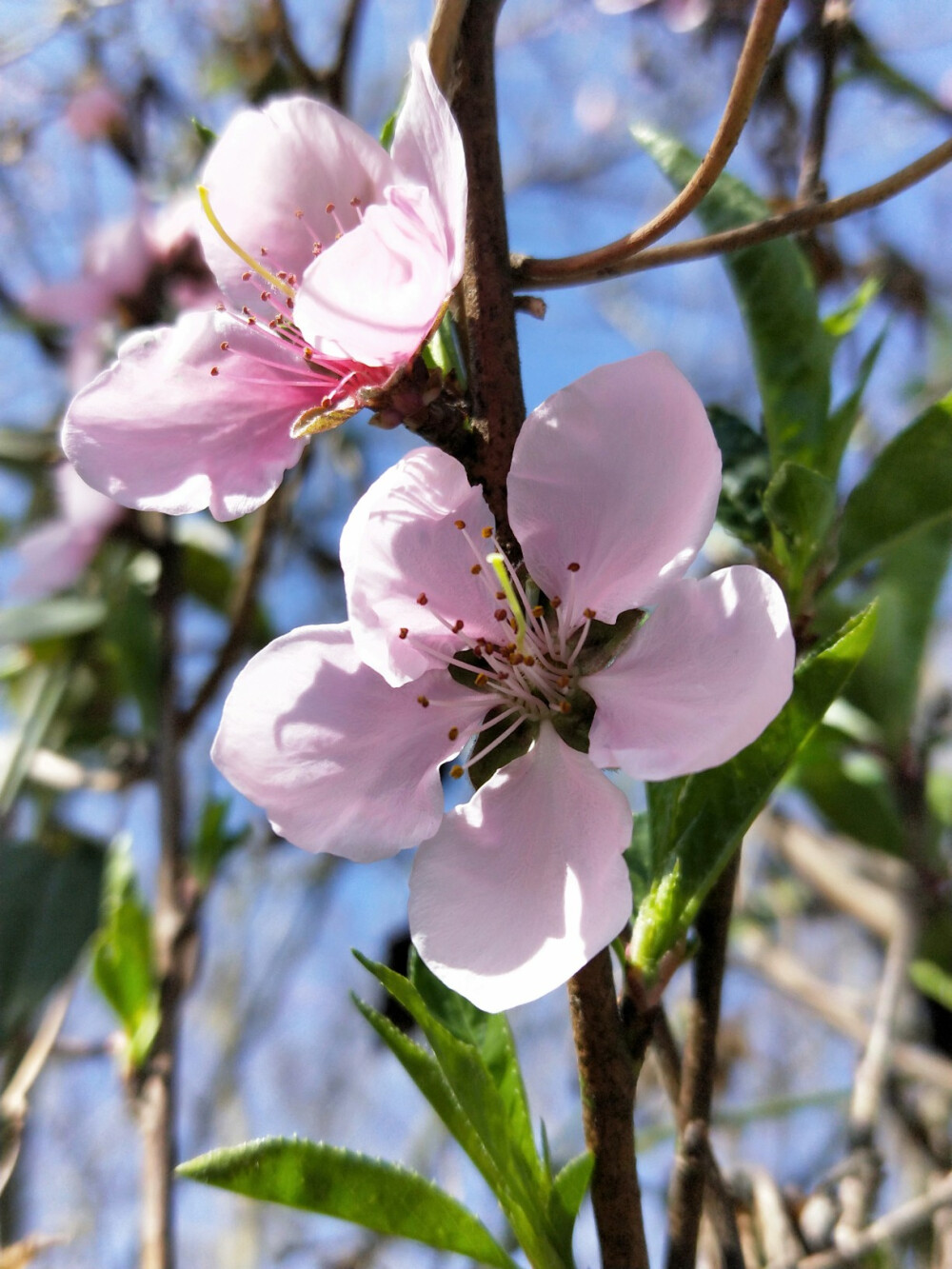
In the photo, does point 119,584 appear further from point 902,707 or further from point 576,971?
point 576,971

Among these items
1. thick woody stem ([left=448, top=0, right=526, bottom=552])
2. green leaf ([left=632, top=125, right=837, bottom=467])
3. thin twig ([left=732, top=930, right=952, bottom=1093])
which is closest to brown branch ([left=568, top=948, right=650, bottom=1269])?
thick woody stem ([left=448, top=0, right=526, bottom=552])

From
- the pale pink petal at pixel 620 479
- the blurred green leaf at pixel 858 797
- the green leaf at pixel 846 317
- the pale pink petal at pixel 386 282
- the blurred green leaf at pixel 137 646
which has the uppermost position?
the pale pink petal at pixel 386 282

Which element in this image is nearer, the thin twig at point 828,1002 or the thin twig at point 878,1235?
the thin twig at point 878,1235

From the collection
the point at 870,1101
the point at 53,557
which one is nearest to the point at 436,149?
the point at 870,1101

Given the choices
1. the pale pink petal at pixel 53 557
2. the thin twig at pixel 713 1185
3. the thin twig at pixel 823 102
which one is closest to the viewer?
the thin twig at pixel 713 1185

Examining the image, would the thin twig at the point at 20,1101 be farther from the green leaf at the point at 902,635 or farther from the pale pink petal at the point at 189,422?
the green leaf at the point at 902,635

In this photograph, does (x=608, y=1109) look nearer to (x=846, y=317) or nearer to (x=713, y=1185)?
(x=713, y=1185)

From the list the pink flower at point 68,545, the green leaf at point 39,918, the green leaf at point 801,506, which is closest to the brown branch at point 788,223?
the green leaf at point 801,506
